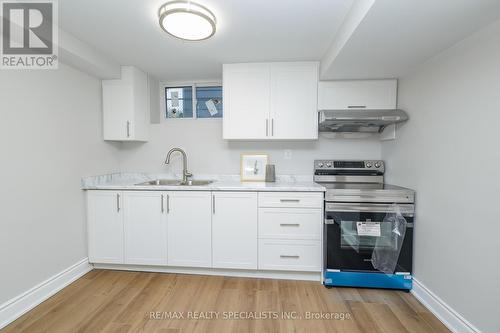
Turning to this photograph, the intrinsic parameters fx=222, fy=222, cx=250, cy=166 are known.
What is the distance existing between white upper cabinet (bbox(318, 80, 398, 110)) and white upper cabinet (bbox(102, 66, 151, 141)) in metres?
2.09

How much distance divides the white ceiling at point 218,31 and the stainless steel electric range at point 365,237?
4.59 feet

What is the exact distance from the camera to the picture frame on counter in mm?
2756

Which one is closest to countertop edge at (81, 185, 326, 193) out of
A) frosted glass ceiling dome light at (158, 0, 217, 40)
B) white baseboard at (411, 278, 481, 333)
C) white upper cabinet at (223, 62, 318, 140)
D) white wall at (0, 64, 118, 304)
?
white wall at (0, 64, 118, 304)

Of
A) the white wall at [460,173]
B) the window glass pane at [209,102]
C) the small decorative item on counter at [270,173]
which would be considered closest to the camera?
the white wall at [460,173]

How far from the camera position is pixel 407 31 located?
1.46 metres

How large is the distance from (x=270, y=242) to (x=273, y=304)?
53 cm

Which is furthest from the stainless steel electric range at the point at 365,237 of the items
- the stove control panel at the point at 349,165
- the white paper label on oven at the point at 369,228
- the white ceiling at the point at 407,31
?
the white ceiling at the point at 407,31

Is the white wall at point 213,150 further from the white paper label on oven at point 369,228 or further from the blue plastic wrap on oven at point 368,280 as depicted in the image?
the blue plastic wrap on oven at point 368,280

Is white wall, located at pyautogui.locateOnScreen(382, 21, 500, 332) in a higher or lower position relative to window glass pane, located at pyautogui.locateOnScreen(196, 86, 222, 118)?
lower

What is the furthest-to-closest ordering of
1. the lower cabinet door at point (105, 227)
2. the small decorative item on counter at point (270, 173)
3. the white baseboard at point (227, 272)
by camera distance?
the small decorative item on counter at point (270, 173) → the lower cabinet door at point (105, 227) → the white baseboard at point (227, 272)

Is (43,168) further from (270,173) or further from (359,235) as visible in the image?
(359,235)

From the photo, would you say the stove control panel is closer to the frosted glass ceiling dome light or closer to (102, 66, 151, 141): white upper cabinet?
the frosted glass ceiling dome light

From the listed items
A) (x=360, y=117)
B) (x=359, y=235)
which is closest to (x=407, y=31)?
(x=360, y=117)

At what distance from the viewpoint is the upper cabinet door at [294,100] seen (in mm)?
2395
